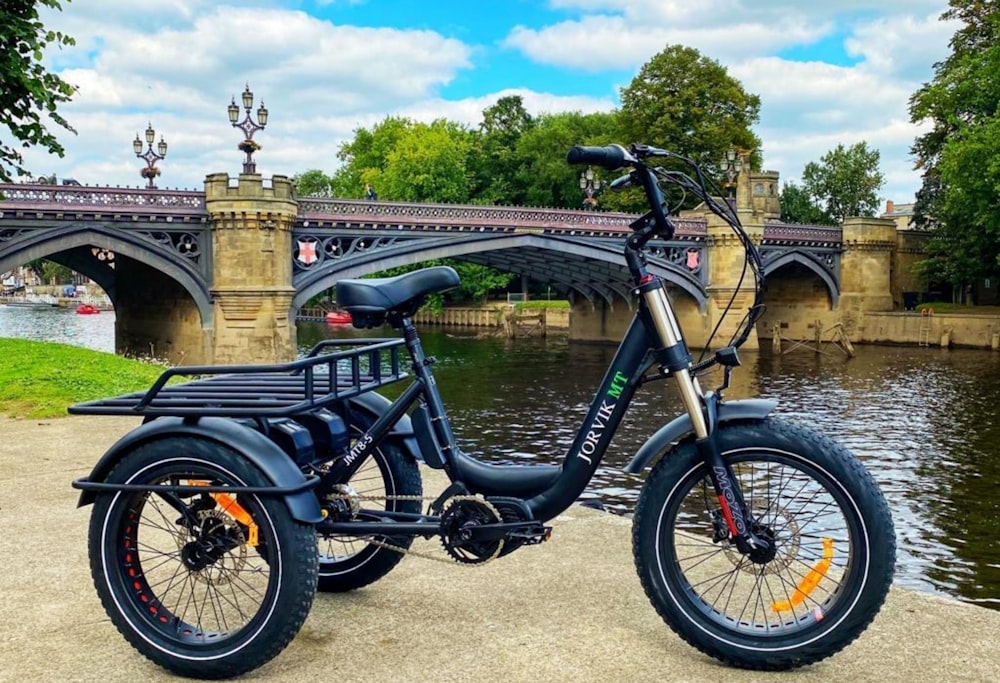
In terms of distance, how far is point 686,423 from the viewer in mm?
3422

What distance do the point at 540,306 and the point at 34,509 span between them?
159 ft

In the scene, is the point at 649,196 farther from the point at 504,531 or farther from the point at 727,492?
the point at 504,531

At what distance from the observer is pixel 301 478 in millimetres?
3320

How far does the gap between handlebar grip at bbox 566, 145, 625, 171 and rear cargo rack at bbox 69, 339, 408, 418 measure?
1.09 metres

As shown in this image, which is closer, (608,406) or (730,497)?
(730,497)

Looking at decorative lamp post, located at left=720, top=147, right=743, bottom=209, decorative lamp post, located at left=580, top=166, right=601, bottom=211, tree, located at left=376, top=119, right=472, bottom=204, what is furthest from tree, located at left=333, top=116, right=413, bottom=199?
decorative lamp post, located at left=720, top=147, right=743, bottom=209

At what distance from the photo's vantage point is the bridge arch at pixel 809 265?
41.5 meters

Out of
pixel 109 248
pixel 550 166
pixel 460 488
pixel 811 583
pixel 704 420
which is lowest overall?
pixel 811 583

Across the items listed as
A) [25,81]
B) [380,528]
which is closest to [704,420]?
[380,528]

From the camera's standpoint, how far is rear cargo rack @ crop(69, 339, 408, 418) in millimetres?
3361

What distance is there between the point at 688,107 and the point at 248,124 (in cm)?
2903

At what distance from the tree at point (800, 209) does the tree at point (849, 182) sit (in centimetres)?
58

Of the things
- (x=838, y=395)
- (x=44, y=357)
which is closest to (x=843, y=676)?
(x=44, y=357)

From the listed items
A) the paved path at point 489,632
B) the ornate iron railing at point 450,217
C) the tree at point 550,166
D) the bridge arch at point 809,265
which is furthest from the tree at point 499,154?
the paved path at point 489,632
